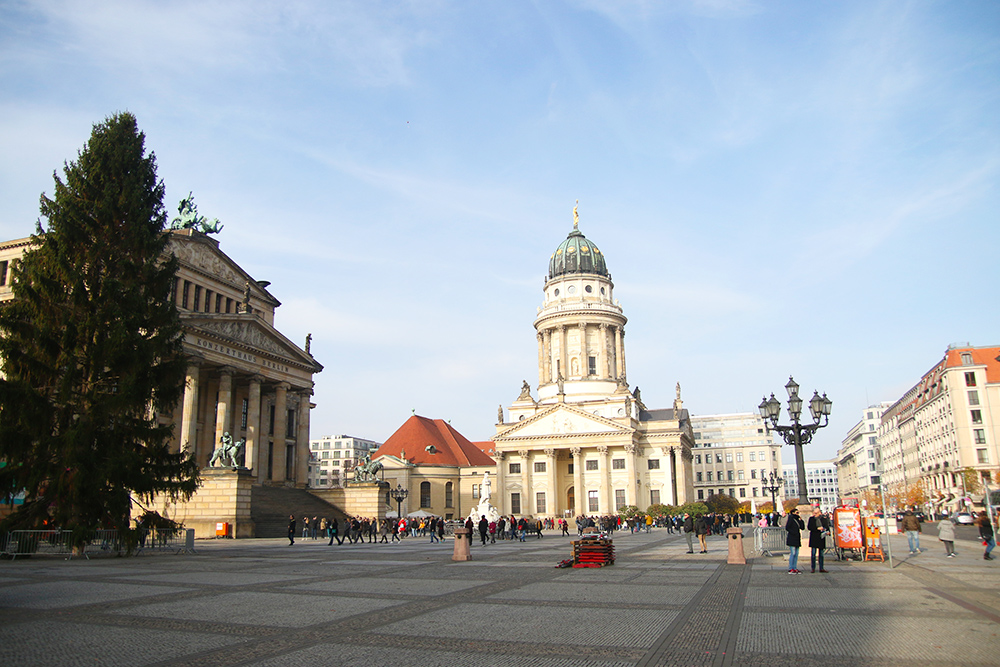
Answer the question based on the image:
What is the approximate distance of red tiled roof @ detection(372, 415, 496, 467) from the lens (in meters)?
96.1

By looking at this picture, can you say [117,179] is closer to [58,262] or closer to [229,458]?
[58,262]

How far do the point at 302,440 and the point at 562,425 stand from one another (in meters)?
37.6

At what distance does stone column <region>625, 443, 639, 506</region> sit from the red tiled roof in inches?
926

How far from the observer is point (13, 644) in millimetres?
9219

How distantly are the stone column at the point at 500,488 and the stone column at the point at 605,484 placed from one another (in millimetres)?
11779

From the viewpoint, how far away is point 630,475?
8406 centimetres

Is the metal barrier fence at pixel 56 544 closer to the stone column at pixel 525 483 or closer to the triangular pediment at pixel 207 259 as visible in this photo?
the triangular pediment at pixel 207 259

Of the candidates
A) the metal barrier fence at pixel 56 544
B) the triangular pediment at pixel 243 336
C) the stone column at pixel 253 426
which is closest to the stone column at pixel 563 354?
the triangular pediment at pixel 243 336

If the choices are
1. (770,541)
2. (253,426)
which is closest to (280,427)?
(253,426)

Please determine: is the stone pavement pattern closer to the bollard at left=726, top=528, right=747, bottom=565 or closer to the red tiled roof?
the bollard at left=726, top=528, right=747, bottom=565

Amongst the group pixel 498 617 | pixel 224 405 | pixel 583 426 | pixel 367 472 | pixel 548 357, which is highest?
pixel 548 357

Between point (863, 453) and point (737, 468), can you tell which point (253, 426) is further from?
point (863, 453)

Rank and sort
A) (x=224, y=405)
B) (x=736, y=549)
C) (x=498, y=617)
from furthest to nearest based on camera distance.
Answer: (x=224, y=405), (x=736, y=549), (x=498, y=617)

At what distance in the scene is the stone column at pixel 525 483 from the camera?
8806 cm
